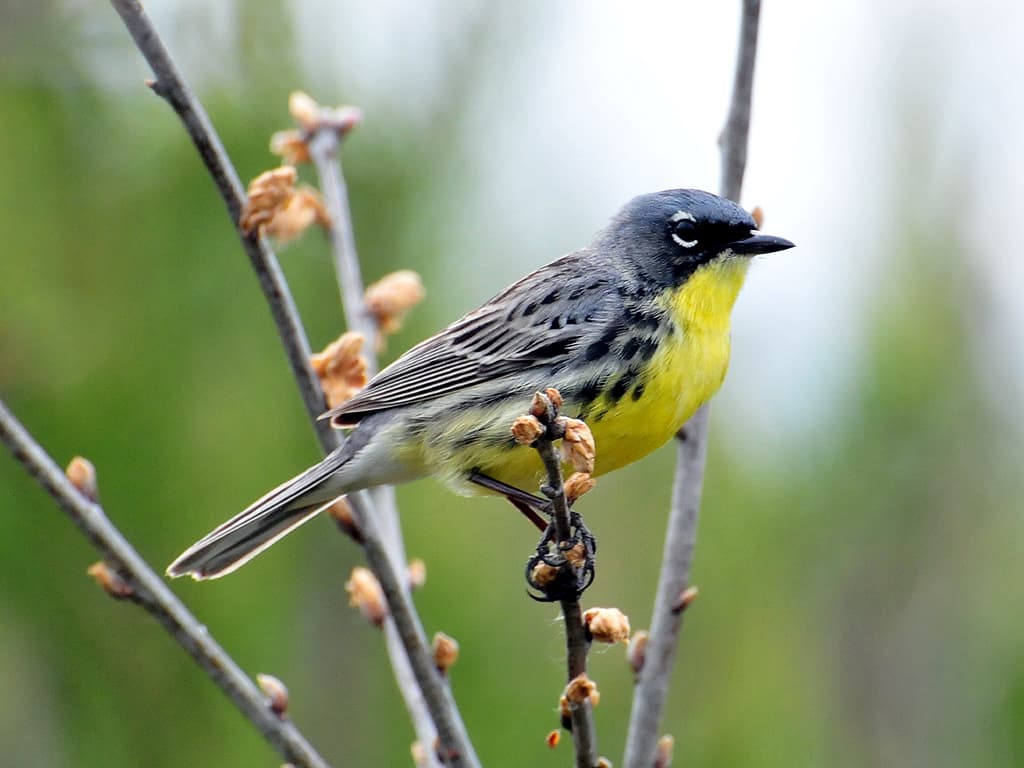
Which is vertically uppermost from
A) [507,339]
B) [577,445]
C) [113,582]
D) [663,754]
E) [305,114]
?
[305,114]

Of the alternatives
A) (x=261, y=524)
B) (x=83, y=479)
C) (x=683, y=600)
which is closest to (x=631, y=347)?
(x=683, y=600)

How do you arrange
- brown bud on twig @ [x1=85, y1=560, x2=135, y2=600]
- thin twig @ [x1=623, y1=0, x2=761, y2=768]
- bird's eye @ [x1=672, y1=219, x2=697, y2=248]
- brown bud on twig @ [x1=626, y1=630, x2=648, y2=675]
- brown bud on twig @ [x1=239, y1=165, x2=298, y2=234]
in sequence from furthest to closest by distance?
bird's eye @ [x1=672, y1=219, x2=697, y2=248], brown bud on twig @ [x1=626, y1=630, x2=648, y2=675], thin twig @ [x1=623, y1=0, x2=761, y2=768], brown bud on twig @ [x1=239, y1=165, x2=298, y2=234], brown bud on twig @ [x1=85, y1=560, x2=135, y2=600]

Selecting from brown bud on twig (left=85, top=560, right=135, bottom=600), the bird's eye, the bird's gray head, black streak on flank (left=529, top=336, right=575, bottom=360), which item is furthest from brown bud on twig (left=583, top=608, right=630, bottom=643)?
the bird's eye

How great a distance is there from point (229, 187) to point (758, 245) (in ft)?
5.64

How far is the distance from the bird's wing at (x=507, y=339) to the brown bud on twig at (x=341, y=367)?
1.17 ft

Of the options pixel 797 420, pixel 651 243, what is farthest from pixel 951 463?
pixel 651 243

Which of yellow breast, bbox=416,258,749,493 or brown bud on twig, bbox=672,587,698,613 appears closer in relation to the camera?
brown bud on twig, bbox=672,587,698,613

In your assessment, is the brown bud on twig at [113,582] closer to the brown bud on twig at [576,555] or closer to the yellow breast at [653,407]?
the brown bud on twig at [576,555]

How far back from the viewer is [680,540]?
2990 mm

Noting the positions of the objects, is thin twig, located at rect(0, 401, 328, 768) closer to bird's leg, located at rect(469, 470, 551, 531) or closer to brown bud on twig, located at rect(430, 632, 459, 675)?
brown bud on twig, located at rect(430, 632, 459, 675)

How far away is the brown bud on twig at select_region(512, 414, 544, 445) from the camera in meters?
2.36

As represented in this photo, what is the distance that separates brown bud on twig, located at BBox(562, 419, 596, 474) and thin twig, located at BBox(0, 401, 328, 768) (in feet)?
2.51

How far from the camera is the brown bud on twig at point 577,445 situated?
97.7 inches

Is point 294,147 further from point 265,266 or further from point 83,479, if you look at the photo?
point 83,479
